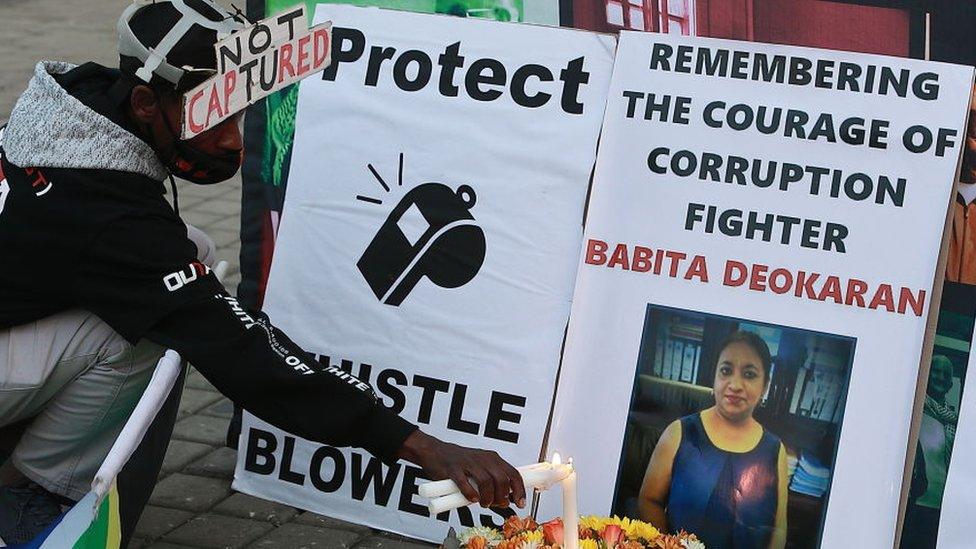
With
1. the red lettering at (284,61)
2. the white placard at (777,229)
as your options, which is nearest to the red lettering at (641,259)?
the white placard at (777,229)

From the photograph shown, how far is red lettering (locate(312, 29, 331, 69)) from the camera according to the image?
2713 mm

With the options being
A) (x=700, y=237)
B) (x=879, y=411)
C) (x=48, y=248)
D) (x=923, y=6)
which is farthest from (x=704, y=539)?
(x=48, y=248)

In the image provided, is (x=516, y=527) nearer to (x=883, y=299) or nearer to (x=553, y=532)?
(x=553, y=532)

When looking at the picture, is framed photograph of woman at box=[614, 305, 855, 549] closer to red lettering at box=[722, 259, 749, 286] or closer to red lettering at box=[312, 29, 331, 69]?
red lettering at box=[722, 259, 749, 286]

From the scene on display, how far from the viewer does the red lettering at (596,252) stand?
2.87 metres

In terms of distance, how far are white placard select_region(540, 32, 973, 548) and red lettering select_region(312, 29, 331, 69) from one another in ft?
2.03

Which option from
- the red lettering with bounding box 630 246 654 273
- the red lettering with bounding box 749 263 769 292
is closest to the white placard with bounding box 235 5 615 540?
the red lettering with bounding box 630 246 654 273

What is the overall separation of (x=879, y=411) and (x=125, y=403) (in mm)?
1555

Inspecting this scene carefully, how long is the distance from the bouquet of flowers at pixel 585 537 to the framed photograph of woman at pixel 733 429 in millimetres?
333

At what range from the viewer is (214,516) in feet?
11.2

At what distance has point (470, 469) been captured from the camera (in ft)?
7.61

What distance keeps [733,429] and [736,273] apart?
33cm

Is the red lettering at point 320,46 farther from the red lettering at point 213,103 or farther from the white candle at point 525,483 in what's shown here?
A: the white candle at point 525,483

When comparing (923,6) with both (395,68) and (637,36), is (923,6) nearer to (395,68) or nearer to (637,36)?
(637,36)
